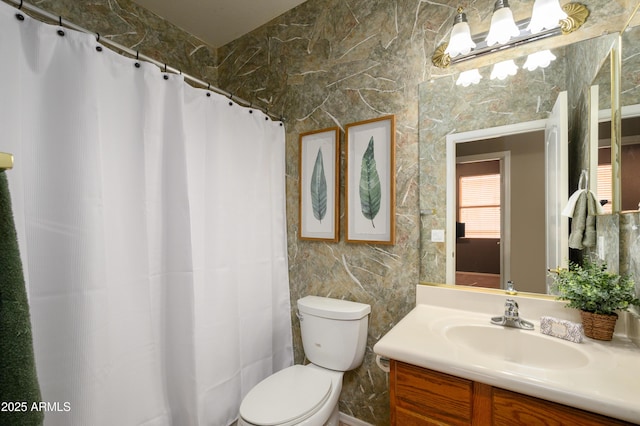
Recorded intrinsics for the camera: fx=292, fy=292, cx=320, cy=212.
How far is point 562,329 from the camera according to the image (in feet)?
3.48

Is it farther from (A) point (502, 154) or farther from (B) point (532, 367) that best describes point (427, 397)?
(A) point (502, 154)

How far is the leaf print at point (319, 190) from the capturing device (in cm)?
181

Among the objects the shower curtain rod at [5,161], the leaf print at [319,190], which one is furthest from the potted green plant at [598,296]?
the shower curtain rod at [5,161]

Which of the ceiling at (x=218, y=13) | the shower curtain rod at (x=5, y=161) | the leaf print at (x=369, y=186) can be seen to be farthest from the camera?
the ceiling at (x=218, y=13)

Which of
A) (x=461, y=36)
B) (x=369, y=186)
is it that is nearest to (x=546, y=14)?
(x=461, y=36)

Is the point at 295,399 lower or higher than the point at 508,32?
lower

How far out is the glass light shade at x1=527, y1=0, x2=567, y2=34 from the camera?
1116mm

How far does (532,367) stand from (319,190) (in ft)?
4.27

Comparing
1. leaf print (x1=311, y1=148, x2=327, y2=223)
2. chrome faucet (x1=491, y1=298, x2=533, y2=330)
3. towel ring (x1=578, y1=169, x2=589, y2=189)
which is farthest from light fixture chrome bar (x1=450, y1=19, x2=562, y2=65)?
chrome faucet (x1=491, y1=298, x2=533, y2=330)

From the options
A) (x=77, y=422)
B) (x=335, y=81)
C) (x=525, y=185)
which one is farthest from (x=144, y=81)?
(x=525, y=185)

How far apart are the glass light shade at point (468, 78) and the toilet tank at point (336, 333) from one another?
1215 mm

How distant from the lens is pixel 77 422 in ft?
3.49

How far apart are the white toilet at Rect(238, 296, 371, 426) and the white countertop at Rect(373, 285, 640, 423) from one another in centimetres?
39

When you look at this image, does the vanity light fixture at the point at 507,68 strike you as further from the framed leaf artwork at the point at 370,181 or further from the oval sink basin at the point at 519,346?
the oval sink basin at the point at 519,346
